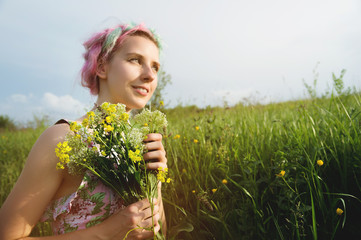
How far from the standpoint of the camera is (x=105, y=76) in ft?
6.68

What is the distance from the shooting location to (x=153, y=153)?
1.46 metres

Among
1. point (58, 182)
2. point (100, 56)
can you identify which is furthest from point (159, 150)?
point (100, 56)

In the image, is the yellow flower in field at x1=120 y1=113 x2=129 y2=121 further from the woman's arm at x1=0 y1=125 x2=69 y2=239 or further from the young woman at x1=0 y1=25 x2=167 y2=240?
the woman's arm at x1=0 y1=125 x2=69 y2=239

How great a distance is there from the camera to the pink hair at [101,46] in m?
2.07

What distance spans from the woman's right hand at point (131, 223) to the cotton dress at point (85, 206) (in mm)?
82

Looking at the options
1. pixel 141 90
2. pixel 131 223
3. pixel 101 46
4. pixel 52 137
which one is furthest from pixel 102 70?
pixel 131 223

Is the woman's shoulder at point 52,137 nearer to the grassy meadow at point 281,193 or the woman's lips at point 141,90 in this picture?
the woman's lips at point 141,90

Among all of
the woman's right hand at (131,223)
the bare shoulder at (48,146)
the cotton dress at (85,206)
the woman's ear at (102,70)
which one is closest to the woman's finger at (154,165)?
the woman's right hand at (131,223)

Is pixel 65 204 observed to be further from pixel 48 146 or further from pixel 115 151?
pixel 115 151

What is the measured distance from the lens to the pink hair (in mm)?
2074

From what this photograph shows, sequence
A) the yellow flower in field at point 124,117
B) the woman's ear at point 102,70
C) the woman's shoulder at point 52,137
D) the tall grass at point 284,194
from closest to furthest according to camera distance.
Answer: the yellow flower in field at point 124,117, the woman's shoulder at point 52,137, the tall grass at point 284,194, the woman's ear at point 102,70

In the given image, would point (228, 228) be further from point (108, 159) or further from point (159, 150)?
point (108, 159)

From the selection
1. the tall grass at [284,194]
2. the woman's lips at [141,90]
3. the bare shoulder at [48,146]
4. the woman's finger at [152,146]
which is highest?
the woman's lips at [141,90]

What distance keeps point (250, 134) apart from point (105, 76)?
168 cm
